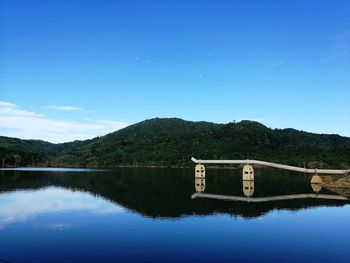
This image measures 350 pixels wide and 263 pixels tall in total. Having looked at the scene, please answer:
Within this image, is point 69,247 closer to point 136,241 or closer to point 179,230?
point 136,241

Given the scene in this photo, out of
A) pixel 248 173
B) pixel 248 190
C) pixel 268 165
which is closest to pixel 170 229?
pixel 248 190

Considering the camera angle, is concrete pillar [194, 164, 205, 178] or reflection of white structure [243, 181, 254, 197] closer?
reflection of white structure [243, 181, 254, 197]

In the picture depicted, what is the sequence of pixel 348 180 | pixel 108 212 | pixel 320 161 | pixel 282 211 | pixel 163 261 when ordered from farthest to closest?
pixel 320 161 → pixel 348 180 → pixel 282 211 → pixel 108 212 → pixel 163 261

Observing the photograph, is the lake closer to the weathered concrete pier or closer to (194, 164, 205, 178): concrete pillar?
the weathered concrete pier

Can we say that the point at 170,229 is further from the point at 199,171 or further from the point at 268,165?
the point at 199,171

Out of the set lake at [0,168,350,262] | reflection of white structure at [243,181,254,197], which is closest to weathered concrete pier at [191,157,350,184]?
reflection of white structure at [243,181,254,197]

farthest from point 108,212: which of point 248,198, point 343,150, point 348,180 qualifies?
point 343,150

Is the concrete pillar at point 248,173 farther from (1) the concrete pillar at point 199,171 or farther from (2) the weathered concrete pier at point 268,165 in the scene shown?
(1) the concrete pillar at point 199,171

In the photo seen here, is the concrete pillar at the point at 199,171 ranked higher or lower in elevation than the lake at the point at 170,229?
higher

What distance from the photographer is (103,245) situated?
2825 cm

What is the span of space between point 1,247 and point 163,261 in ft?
40.6

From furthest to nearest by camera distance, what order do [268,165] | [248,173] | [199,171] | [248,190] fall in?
[199,171]
[248,173]
[268,165]
[248,190]

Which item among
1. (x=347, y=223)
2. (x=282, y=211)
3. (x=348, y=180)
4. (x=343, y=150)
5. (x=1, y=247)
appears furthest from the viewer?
(x=343, y=150)

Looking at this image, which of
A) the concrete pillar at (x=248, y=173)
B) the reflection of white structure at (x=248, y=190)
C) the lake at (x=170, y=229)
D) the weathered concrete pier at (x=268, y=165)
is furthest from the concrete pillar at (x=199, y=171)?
the lake at (x=170, y=229)
